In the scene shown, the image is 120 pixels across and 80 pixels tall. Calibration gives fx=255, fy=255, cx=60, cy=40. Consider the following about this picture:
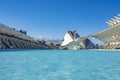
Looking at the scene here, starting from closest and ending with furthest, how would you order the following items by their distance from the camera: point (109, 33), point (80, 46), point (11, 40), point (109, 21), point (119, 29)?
point (11, 40) < point (119, 29) < point (109, 33) < point (109, 21) < point (80, 46)

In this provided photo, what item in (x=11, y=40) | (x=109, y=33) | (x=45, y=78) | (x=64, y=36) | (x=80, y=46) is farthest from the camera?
(x=64, y=36)

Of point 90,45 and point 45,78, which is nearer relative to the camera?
point 45,78

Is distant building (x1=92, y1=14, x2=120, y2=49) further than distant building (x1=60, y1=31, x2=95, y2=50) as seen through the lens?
No

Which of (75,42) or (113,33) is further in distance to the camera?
(75,42)

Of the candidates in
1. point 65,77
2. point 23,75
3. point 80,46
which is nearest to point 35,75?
point 23,75

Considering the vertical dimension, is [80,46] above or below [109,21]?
below

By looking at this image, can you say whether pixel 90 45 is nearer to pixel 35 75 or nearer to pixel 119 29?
pixel 119 29

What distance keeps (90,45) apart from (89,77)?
9088 centimetres

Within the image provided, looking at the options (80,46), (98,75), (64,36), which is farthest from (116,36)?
(98,75)

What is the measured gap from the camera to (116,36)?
224 ft

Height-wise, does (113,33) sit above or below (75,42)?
above

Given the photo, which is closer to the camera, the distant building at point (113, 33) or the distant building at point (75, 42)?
the distant building at point (113, 33)

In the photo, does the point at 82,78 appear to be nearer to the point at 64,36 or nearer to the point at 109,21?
the point at 109,21

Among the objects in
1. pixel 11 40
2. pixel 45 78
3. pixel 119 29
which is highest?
pixel 119 29
